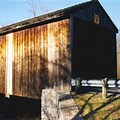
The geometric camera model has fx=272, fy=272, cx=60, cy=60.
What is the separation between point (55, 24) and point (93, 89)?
13.1ft

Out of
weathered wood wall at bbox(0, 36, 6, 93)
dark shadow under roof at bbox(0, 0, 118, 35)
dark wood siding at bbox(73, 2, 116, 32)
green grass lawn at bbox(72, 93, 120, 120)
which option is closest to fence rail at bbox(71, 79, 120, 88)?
green grass lawn at bbox(72, 93, 120, 120)

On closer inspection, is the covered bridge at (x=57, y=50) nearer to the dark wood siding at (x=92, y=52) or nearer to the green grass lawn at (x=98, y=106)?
the dark wood siding at (x=92, y=52)

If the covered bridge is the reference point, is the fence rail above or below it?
below

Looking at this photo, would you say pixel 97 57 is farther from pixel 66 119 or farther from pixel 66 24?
pixel 66 119

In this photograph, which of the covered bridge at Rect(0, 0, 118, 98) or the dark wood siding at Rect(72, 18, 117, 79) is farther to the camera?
the dark wood siding at Rect(72, 18, 117, 79)

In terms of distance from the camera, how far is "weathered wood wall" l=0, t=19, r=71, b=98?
45.6ft

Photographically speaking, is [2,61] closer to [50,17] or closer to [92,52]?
[50,17]

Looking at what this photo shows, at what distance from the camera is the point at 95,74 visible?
15.7 metres

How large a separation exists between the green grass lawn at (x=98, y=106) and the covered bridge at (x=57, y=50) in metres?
2.21

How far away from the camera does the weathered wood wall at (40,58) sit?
547 inches

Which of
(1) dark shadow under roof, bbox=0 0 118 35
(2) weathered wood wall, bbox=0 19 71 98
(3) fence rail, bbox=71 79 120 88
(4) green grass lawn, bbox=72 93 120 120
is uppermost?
(1) dark shadow under roof, bbox=0 0 118 35

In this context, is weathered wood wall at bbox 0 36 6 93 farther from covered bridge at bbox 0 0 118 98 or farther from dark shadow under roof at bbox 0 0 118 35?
dark shadow under roof at bbox 0 0 118 35

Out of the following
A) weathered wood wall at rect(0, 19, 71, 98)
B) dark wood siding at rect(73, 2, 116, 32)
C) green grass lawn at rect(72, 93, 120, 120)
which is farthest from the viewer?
dark wood siding at rect(73, 2, 116, 32)

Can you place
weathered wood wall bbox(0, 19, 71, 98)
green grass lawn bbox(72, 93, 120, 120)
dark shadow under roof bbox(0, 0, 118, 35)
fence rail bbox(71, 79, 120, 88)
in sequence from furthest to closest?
weathered wood wall bbox(0, 19, 71, 98) → dark shadow under roof bbox(0, 0, 118, 35) → fence rail bbox(71, 79, 120, 88) → green grass lawn bbox(72, 93, 120, 120)
